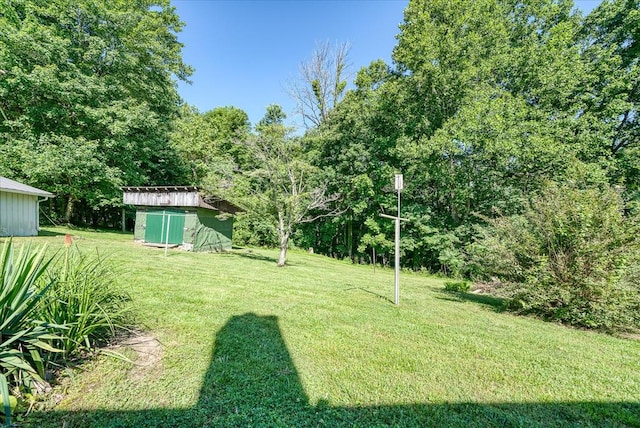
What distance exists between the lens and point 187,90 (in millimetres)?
23812

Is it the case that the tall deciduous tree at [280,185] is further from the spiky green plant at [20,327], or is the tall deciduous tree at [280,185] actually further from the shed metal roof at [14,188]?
the shed metal roof at [14,188]

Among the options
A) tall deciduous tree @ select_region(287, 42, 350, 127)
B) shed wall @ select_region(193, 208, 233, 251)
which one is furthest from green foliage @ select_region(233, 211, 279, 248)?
tall deciduous tree @ select_region(287, 42, 350, 127)

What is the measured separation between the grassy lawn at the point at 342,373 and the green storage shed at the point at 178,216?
831 cm

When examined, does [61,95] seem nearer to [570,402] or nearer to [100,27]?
[100,27]

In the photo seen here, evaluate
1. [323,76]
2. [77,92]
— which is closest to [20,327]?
[77,92]

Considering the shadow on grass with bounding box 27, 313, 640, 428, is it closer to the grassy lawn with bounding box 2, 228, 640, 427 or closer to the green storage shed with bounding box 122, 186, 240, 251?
the grassy lawn with bounding box 2, 228, 640, 427

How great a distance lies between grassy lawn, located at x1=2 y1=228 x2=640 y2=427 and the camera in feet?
6.74

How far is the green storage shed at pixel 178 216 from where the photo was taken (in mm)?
12539

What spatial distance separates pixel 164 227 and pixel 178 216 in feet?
2.90

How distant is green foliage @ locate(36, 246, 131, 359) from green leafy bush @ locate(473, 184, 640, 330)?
630 cm

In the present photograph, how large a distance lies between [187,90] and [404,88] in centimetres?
1862

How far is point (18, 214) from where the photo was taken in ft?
37.2

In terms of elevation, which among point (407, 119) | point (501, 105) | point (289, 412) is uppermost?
point (407, 119)

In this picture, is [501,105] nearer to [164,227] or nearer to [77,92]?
[164,227]
